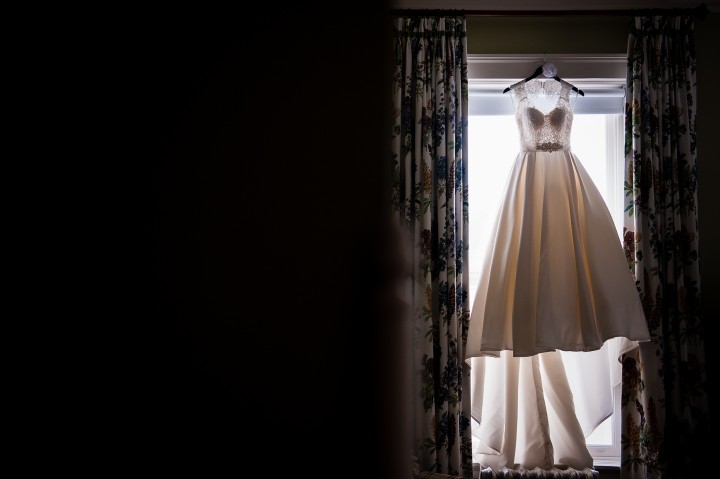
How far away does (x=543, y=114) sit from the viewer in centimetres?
246

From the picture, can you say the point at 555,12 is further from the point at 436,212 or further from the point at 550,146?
the point at 436,212

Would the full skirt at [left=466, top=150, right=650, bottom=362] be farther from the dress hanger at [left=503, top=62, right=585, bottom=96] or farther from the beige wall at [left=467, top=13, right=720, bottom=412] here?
the beige wall at [left=467, top=13, right=720, bottom=412]

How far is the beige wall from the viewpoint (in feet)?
8.70

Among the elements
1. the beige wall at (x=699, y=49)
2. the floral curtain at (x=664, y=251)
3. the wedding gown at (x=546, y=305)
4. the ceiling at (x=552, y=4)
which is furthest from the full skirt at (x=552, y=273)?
the ceiling at (x=552, y=4)

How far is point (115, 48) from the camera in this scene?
0.21 meters

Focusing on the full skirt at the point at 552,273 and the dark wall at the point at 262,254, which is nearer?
the dark wall at the point at 262,254

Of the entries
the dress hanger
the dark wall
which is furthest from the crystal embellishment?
the dark wall

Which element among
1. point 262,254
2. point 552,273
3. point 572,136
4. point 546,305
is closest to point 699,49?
point 572,136

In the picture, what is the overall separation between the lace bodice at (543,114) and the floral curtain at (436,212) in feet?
0.84

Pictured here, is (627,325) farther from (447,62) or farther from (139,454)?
(139,454)

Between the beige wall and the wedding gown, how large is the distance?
35cm

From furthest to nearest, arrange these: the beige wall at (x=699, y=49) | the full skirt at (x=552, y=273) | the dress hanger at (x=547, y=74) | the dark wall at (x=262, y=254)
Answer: the beige wall at (x=699, y=49) → the dress hanger at (x=547, y=74) → the full skirt at (x=552, y=273) → the dark wall at (x=262, y=254)

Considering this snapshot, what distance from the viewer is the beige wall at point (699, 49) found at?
8.70 ft

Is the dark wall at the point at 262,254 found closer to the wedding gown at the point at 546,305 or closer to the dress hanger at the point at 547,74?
the wedding gown at the point at 546,305
